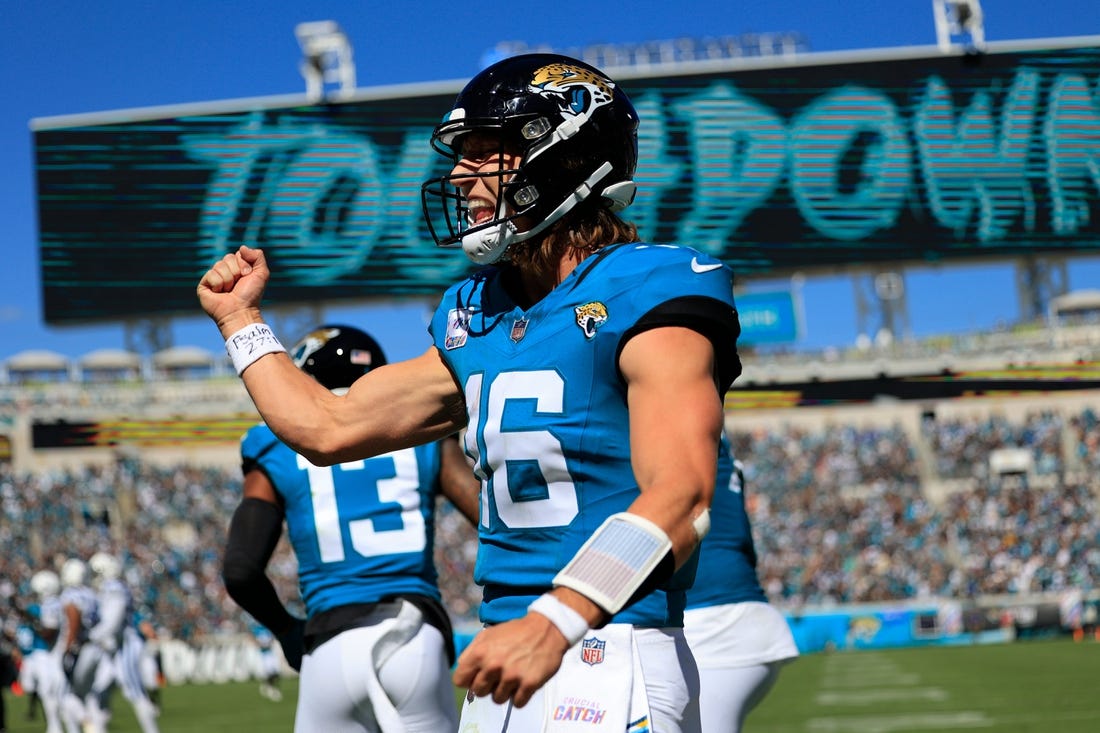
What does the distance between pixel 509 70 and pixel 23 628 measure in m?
22.1

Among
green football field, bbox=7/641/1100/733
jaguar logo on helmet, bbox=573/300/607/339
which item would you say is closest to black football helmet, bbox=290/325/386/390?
jaguar logo on helmet, bbox=573/300/607/339

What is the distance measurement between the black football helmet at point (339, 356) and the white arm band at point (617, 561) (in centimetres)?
277

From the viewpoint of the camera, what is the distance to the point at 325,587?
4.43 metres

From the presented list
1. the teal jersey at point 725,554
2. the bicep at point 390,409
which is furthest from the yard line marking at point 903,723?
the bicep at point 390,409

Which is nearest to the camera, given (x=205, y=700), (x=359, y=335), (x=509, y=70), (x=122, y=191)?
(x=509, y=70)

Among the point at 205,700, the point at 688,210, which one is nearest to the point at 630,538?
the point at 205,700

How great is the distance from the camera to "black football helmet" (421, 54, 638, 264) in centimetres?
252

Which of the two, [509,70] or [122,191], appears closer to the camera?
[509,70]

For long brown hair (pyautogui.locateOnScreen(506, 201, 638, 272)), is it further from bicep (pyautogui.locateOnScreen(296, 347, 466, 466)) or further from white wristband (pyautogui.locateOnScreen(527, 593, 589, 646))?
white wristband (pyautogui.locateOnScreen(527, 593, 589, 646))

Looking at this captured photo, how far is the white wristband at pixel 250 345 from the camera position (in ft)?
9.10

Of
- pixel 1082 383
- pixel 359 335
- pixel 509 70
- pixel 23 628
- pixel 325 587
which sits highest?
pixel 509 70

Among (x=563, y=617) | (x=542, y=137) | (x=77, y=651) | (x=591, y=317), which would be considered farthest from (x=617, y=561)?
(x=77, y=651)

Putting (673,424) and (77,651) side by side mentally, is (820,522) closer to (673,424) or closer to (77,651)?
(77,651)

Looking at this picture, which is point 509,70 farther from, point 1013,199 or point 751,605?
A: point 1013,199
